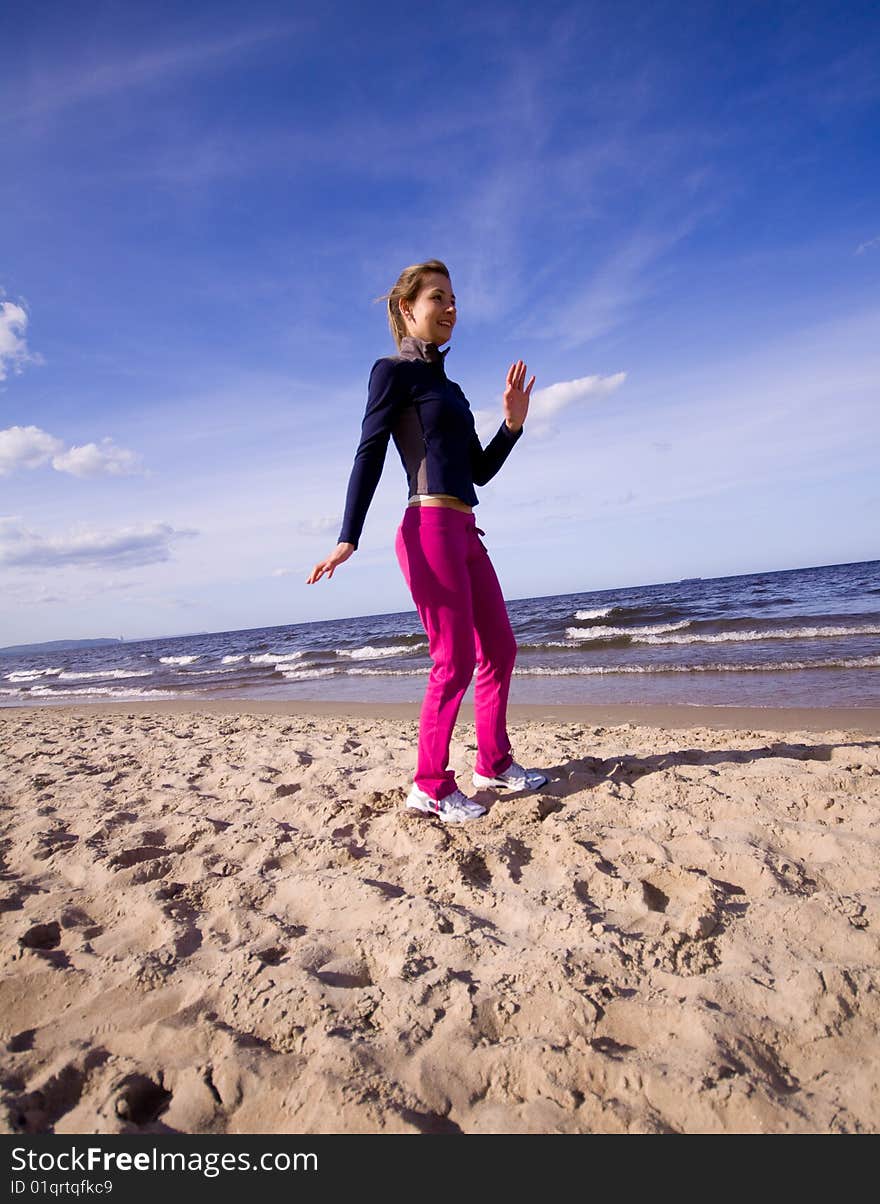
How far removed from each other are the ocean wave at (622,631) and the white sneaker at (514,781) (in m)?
11.4

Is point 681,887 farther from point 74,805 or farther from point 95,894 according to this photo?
point 74,805

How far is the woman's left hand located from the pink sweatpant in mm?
544

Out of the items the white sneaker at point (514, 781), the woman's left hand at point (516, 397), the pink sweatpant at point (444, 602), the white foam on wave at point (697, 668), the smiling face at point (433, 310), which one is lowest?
the white foam on wave at point (697, 668)

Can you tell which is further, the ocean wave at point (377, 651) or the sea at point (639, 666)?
the ocean wave at point (377, 651)

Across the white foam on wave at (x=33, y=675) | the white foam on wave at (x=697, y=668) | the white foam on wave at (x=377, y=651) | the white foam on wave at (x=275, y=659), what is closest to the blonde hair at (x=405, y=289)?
the white foam on wave at (x=697, y=668)

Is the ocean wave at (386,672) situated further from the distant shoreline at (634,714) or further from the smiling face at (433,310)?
the smiling face at (433,310)

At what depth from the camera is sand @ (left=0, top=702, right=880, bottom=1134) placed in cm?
124

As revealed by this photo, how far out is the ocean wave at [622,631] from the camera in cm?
1413

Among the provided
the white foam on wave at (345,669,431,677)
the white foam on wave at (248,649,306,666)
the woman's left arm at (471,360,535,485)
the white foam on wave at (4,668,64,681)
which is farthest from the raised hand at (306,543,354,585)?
the white foam on wave at (4,668,64,681)

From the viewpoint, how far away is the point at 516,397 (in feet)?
9.48

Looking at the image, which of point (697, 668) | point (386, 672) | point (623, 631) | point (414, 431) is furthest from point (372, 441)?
point (623, 631)

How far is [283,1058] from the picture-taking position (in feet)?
4.51

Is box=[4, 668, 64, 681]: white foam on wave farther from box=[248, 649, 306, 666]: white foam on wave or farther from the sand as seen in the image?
the sand
